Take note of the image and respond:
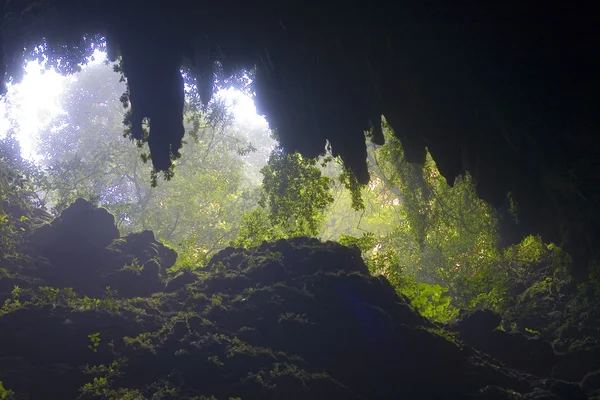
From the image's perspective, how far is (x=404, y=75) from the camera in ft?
31.8

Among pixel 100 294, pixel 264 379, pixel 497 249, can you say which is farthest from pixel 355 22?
pixel 497 249

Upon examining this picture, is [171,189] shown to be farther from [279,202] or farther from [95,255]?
[95,255]

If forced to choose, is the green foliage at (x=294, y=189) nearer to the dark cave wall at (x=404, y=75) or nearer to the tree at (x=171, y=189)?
the dark cave wall at (x=404, y=75)

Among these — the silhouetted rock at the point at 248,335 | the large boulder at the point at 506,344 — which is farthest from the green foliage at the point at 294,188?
the large boulder at the point at 506,344

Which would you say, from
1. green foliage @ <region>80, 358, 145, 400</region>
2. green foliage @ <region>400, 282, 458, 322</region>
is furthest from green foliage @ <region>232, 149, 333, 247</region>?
green foliage @ <region>80, 358, 145, 400</region>

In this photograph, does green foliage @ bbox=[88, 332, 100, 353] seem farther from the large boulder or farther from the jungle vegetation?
the large boulder

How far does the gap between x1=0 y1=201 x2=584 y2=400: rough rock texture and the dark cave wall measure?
320cm

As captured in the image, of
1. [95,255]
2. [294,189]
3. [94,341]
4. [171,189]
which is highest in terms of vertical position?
[171,189]

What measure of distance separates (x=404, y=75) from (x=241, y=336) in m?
6.91

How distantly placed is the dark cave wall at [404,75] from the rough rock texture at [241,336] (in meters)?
3.20

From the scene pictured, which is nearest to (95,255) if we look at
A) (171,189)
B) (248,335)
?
(248,335)

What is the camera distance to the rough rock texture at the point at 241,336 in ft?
24.8

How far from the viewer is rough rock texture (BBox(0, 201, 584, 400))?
756 centimetres

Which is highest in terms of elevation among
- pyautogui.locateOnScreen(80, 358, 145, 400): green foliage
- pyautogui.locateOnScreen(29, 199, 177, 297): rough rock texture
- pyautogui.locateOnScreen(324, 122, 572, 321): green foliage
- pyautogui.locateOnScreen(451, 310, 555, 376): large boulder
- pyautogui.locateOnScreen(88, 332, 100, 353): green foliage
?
pyautogui.locateOnScreen(324, 122, 572, 321): green foliage
